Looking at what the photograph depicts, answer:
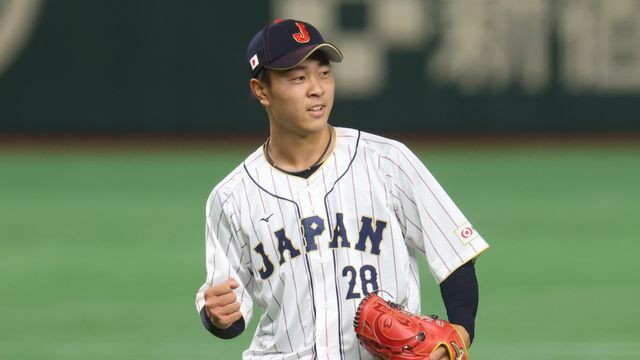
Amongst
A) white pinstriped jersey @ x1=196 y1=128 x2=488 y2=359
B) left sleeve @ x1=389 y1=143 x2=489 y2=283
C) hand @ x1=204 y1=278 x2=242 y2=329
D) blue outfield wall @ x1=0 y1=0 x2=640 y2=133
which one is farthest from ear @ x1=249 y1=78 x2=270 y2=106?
blue outfield wall @ x1=0 y1=0 x2=640 y2=133

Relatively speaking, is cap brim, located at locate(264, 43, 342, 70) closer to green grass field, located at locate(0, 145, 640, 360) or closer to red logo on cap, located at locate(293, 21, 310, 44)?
red logo on cap, located at locate(293, 21, 310, 44)

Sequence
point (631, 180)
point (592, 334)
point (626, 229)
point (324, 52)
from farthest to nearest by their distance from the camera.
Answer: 1. point (631, 180)
2. point (626, 229)
3. point (592, 334)
4. point (324, 52)

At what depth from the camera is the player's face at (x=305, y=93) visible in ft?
15.7

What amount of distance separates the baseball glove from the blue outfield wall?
40.5ft

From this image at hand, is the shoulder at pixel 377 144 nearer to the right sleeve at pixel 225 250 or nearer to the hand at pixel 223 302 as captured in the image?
the right sleeve at pixel 225 250

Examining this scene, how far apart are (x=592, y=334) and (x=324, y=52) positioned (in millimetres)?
4150

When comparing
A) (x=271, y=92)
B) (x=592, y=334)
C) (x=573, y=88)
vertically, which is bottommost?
(x=592, y=334)

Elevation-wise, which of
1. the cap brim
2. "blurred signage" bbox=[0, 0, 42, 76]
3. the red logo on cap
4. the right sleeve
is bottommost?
the right sleeve

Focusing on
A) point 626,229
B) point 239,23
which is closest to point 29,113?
point 239,23

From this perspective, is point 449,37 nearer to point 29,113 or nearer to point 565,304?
point 29,113

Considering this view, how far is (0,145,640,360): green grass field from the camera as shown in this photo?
8344 millimetres

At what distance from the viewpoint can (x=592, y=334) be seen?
8352mm

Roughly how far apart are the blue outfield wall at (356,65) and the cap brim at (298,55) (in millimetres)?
12104

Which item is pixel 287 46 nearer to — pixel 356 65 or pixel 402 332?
pixel 402 332
